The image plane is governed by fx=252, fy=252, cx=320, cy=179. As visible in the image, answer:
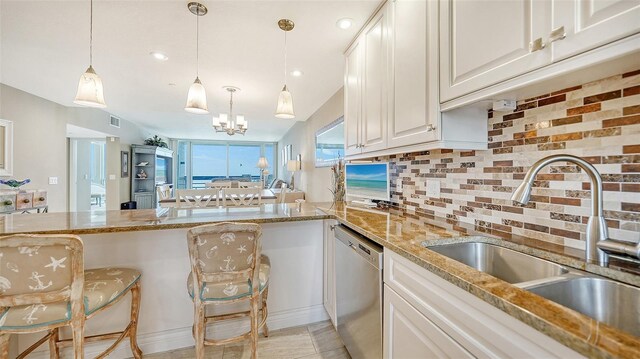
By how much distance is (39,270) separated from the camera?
1.12 meters

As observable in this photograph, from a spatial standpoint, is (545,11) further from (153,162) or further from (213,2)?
(153,162)

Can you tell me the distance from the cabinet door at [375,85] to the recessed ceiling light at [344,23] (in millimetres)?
150

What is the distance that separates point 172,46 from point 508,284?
3.24 meters

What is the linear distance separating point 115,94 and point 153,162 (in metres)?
3.39

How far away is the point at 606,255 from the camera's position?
2.80 ft

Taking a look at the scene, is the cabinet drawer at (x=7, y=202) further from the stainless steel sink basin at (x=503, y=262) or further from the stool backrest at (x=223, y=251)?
the stainless steel sink basin at (x=503, y=262)

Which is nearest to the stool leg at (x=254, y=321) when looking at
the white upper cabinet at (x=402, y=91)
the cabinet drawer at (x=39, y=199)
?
the white upper cabinet at (x=402, y=91)

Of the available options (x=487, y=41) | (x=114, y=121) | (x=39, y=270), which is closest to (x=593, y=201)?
(x=487, y=41)

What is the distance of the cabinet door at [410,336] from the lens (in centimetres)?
85

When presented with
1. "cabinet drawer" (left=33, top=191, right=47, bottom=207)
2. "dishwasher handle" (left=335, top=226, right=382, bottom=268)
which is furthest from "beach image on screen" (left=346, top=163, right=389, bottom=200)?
"cabinet drawer" (left=33, top=191, right=47, bottom=207)

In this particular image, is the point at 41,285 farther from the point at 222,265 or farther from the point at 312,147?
the point at 312,147

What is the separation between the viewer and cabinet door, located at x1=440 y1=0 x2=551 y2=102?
0.90 meters

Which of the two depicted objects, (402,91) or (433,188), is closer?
(402,91)

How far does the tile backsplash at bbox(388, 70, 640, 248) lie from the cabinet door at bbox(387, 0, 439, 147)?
342 millimetres
